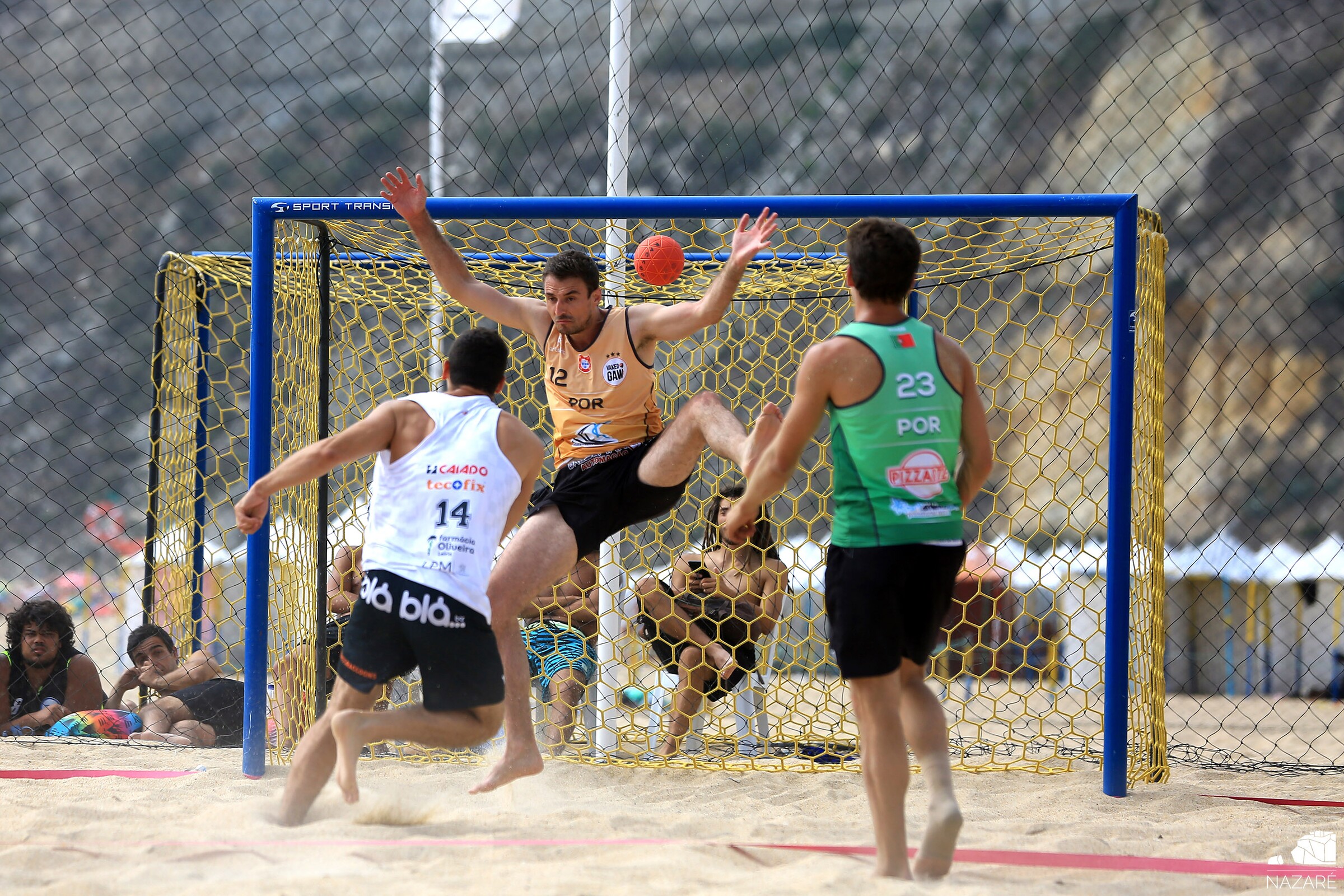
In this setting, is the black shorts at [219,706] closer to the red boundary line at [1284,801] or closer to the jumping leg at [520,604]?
the jumping leg at [520,604]

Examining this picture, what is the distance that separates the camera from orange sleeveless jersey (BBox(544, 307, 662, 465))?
158 inches

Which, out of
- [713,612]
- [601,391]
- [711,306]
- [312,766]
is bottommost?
[312,766]

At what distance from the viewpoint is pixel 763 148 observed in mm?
22094

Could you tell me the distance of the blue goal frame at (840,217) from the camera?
425 centimetres

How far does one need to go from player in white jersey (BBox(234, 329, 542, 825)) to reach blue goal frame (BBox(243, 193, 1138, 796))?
1.04 metres

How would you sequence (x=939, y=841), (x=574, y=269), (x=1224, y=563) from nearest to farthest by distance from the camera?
(x=939, y=841)
(x=574, y=269)
(x=1224, y=563)

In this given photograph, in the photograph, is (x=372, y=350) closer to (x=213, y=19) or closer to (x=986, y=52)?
(x=986, y=52)

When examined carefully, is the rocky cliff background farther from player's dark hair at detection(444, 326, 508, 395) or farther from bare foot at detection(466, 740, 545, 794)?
bare foot at detection(466, 740, 545, 794)

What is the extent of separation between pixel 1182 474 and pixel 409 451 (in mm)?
16101

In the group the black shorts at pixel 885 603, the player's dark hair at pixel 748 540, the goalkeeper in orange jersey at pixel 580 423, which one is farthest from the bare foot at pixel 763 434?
the player's dark hair at pixel 748 540

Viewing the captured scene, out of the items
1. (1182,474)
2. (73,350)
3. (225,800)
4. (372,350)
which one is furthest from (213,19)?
(225,800)

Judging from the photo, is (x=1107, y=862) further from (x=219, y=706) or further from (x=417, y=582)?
(x=219, y=706)

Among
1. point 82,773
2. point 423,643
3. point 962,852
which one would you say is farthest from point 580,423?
point 82,773

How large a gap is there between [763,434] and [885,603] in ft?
2.19
